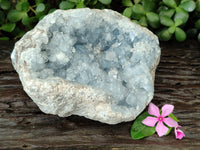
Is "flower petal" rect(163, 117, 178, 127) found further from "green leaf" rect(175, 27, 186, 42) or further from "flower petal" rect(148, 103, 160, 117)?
"green leaf" rect(175, 27, 186, 42)

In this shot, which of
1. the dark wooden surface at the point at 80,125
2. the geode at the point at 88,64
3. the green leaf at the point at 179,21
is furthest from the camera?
the green leaf at the point at 179,21

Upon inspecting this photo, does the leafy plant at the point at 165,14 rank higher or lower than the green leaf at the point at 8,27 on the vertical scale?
higher

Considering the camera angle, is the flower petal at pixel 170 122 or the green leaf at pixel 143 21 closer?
the flower petal at pixel 170 122

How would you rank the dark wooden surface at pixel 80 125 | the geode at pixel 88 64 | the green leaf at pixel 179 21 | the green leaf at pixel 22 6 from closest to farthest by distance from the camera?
the geode at pixel 88 64 < the dark wooden surface at pixel 80 125 < the green leaf at pixel 179 21 < the green leaf at pixel 22 6

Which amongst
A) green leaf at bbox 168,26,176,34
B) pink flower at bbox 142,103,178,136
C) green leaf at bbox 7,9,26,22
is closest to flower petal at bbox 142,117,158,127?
pink flower at bbox 142,103,178,136

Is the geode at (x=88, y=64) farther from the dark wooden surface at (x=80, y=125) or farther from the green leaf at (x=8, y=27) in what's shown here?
the green leaf at (x=8, y=27)

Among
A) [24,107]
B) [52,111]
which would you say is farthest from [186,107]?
[24,107]

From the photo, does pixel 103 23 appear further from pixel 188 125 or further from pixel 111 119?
pixel 188 125

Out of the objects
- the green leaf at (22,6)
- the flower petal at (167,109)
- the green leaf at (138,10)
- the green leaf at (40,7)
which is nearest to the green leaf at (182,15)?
the green leaf at (138,10)
